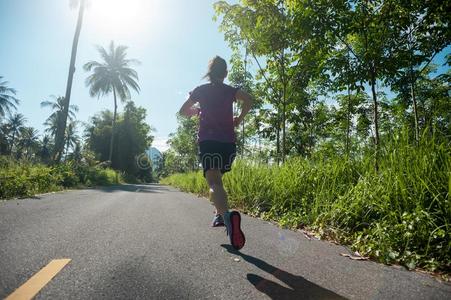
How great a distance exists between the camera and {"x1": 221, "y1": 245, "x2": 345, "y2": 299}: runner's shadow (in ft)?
6.88

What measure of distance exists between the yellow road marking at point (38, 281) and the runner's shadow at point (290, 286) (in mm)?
1429

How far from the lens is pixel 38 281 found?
2143mm

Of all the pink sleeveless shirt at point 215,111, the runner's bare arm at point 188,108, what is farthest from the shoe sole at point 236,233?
the runner's bare arm at point 188,108

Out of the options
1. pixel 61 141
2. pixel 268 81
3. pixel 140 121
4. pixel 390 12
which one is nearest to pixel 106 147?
pixel 140 121

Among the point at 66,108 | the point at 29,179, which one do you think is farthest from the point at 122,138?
the point at 29,179

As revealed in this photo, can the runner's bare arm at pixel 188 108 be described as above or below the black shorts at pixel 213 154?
above

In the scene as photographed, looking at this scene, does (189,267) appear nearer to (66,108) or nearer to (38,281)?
(38,281)

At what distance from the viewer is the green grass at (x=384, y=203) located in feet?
9.52

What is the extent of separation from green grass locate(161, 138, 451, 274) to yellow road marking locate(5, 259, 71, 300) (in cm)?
279

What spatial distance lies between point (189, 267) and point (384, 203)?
7.34 ft

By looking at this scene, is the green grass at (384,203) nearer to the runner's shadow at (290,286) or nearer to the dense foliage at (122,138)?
the runner's shadow at (290,286)

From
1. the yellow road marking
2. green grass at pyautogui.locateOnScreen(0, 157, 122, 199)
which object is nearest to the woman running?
the yellow road marking

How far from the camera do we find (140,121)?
56500 millimetres

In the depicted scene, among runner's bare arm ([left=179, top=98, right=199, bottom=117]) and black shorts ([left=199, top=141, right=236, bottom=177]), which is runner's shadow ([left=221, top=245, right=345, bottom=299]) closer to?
black shorts ([left=199, top=141, right=236, bottom=177])
